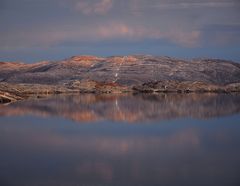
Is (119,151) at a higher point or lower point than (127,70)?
lower

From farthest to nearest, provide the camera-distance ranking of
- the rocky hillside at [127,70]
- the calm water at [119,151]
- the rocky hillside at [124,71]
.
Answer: the rocky hillside at [127,70]
the rocky hillside at [124,71]
the calm water at [119,151]

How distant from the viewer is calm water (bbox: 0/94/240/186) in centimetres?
895

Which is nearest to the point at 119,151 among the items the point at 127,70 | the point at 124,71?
the point at 124,71

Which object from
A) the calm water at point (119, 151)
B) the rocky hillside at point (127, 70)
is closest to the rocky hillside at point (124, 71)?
the rocky hillside at point (127, 70)

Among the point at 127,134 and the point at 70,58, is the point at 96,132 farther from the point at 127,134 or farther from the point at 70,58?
the point at 70,58

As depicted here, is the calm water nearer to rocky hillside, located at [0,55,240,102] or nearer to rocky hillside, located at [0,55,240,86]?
rocky hillside, located at [0,55,240,102]

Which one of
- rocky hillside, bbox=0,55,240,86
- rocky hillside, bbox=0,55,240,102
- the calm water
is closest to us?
the calm water

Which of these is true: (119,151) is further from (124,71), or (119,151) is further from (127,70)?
(127,70)

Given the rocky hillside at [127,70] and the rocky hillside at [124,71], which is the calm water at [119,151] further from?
the rocky hillside at [127,70]

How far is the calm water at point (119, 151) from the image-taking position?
895 centimetres

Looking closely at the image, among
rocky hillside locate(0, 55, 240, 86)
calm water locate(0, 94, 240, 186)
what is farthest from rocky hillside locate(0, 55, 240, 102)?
calm water locate(0, 94, 240, 186)

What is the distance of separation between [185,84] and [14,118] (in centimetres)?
3907

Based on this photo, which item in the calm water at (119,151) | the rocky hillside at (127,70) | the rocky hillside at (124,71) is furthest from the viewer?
the rocky hillside at (127,70)

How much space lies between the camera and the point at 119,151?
11.9 meters
